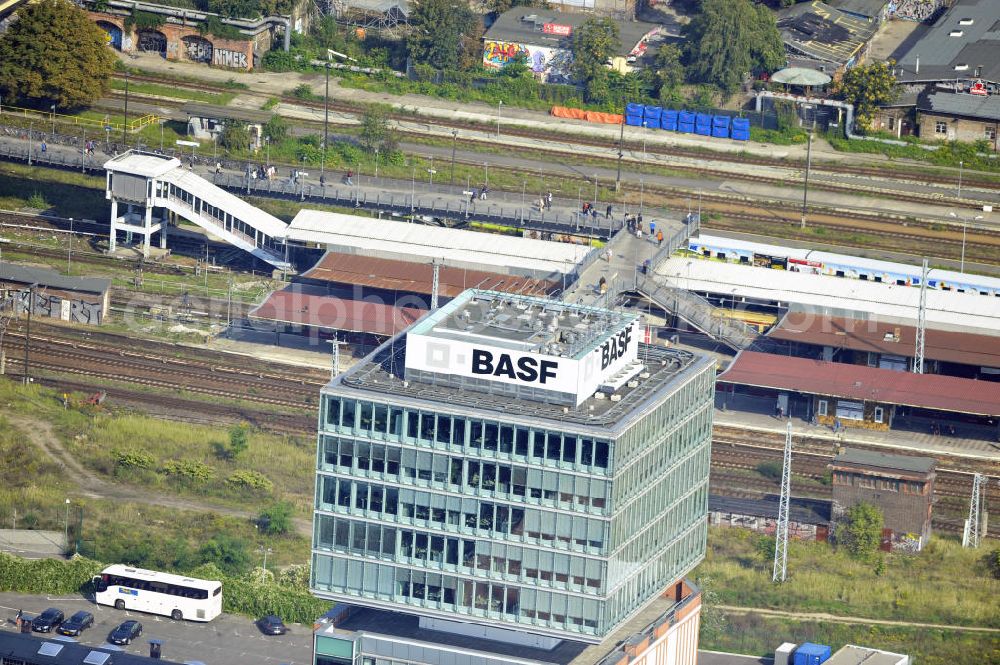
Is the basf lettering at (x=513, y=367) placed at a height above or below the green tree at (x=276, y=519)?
Result: above

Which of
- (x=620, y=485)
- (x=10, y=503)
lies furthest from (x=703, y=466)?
(x=10, y=503)

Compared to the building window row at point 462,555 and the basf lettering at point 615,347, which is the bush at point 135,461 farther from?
the basf lettering at point 615,347

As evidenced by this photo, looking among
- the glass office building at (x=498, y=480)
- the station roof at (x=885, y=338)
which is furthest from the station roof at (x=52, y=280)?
the glass office building at (x=498, y=480)

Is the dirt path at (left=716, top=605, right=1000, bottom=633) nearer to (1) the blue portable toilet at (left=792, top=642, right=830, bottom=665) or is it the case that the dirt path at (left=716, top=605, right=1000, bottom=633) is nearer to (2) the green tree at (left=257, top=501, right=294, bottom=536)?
(1) the blue portable toilet at (left=792, top=642, right=830, bottom=665)

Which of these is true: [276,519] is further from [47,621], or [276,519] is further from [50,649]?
[50,649]

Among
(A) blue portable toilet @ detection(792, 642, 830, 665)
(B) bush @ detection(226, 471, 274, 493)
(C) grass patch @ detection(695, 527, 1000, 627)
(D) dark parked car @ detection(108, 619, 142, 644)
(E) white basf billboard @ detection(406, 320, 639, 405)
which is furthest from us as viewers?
(B) bush @ detection(226, 471, 274, 493)

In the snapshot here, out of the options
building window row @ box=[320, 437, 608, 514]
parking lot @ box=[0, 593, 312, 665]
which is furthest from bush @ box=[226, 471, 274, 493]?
building window row @ box=[320, 437, 608, 514]

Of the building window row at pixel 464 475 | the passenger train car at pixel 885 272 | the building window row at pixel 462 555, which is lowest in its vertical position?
the building window row at pixel 462 555
